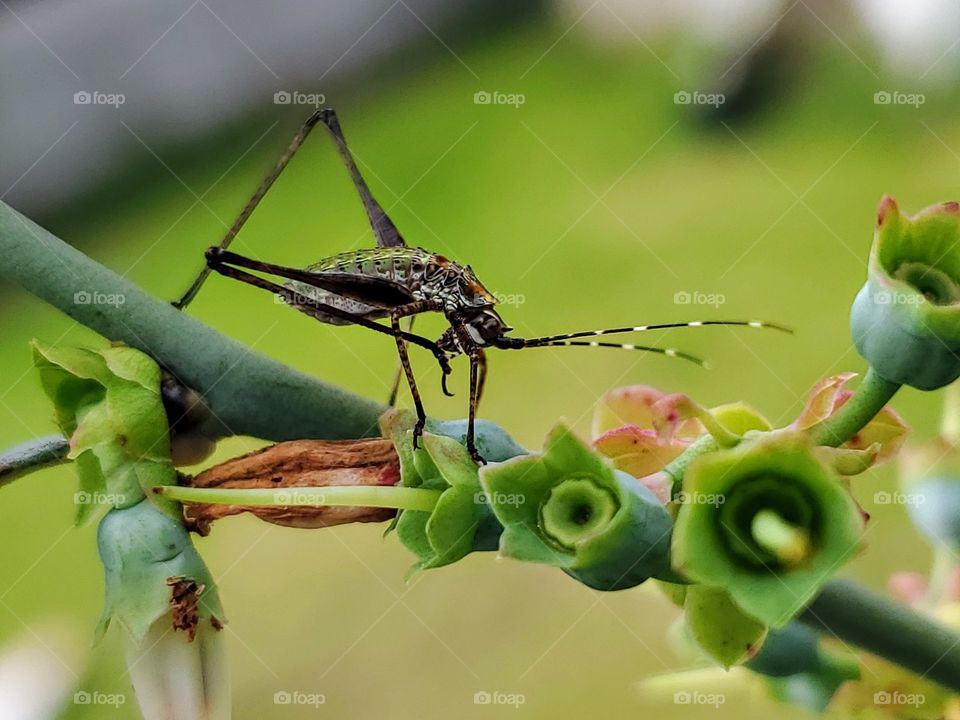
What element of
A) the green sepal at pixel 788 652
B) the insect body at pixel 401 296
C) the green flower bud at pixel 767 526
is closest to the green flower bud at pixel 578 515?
the green flower bud at pixel 767 526

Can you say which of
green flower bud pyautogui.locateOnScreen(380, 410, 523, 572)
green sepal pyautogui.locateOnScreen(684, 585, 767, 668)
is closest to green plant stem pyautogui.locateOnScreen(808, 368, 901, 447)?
green sepal pyautogui.locateOnScreen(684, 585, 767, 668)

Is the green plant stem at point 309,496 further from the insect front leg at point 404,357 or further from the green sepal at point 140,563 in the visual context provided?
the insect front leg at point 404,357

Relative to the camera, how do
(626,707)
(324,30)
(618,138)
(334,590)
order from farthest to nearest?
1. (324,30)
2. (618,138)
3. (334,590)
4. (626,707)

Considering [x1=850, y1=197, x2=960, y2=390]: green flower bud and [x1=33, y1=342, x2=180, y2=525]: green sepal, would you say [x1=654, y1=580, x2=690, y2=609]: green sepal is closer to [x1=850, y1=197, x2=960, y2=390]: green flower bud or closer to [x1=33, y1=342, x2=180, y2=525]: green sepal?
[x1=850, y1=197, x2=960, y2=390]: green flower bud

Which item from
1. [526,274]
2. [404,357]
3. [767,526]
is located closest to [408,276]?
[404,357]

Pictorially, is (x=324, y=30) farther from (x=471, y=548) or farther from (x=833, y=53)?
(x=471, y=548)

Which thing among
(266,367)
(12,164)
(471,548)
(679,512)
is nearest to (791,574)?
(679,512)
